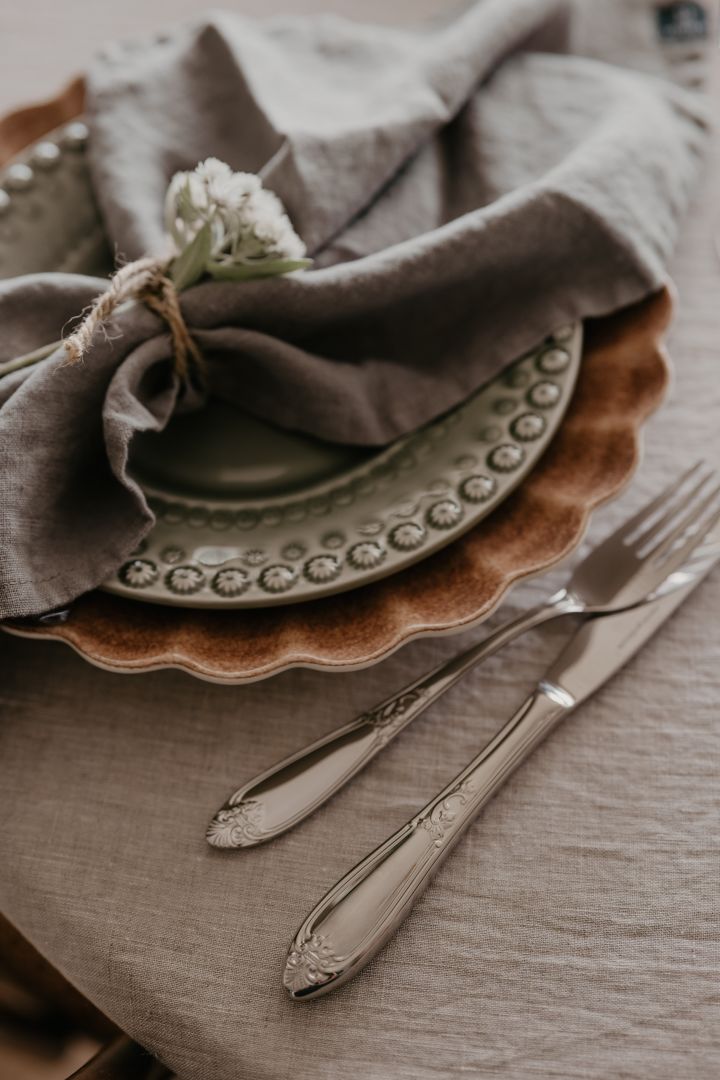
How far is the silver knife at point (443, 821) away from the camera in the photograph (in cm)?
38

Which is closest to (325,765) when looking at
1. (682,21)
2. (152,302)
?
(152,302)

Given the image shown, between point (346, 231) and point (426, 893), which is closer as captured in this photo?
point (426, 893)

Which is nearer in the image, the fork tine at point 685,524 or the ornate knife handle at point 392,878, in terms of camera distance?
the ornate knife handle at point 392,878

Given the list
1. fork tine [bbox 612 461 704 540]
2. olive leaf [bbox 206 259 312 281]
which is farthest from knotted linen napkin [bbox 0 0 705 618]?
fork tine [bbox 612 461 704 540]

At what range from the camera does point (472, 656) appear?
45cm

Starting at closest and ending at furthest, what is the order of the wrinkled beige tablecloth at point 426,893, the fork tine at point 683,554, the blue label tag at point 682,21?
the wrinkled beige tablecloth at point 426,893 < the fork tine at point 683,554 < the blue label tag at point 682,21

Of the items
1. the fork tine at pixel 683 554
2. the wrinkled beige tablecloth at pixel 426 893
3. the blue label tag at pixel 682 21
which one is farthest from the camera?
the blue label tag at pixel 682 21

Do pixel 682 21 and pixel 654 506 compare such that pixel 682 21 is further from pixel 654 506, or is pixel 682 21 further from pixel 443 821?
pixel 443 821

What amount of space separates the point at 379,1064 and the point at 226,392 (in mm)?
352

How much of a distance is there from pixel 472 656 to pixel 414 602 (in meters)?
0.04

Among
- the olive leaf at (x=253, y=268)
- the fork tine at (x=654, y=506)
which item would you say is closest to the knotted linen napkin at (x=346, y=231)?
the olive leaf at (x=253, y=268)

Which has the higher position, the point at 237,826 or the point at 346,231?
the point at 346,231

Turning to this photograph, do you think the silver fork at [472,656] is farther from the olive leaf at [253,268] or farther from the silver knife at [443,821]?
the olive leaf at [253,268]

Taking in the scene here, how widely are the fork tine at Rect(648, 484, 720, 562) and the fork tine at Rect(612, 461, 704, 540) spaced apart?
1cm
